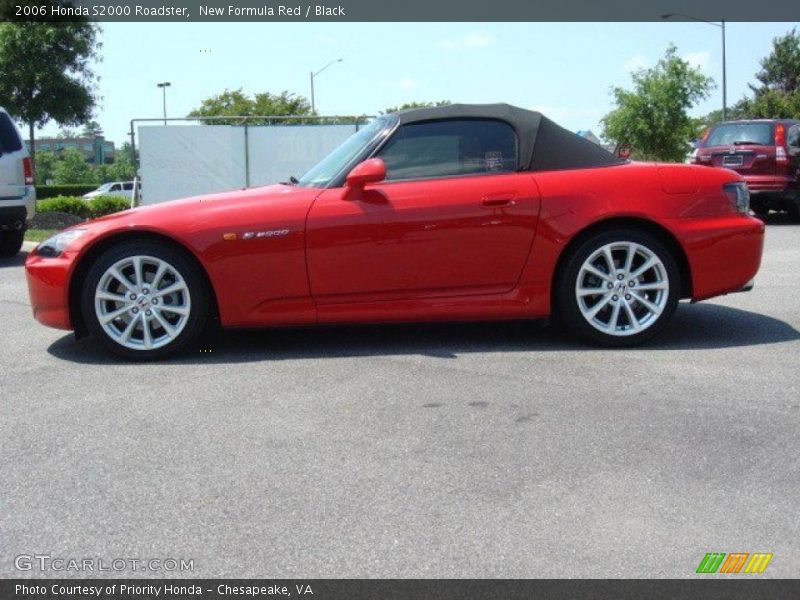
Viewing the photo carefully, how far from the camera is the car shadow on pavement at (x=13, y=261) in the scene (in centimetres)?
1071

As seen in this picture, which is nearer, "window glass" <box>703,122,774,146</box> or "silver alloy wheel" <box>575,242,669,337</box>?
"silver alloy wheel" <box>575,242,669,337</box>

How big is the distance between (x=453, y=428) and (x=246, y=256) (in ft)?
6.23

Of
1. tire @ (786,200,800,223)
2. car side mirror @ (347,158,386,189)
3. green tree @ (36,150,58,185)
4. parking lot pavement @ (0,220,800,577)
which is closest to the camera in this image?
parking lot pavement @ (0,220,800,577)

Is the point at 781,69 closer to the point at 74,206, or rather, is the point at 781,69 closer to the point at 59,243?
the point at 74,206

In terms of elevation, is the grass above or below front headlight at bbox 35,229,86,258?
below

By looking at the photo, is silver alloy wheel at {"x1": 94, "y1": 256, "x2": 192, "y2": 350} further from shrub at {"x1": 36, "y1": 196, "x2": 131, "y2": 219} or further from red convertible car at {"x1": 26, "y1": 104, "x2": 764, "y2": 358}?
shrub at {"x1": 36, "y1": 196, "x2": 131, "y2": 219}

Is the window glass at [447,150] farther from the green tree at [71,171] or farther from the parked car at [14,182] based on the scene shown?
the green tree at [71,171]

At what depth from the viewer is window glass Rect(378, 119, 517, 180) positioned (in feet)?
19.1

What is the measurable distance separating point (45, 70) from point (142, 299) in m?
23.6

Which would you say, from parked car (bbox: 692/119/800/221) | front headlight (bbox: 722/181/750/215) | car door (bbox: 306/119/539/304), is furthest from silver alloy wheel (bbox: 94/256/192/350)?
parked car (bbox: 692/119/800/221)

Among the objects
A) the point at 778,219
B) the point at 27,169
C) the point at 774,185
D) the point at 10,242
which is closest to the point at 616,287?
the point at 27,169

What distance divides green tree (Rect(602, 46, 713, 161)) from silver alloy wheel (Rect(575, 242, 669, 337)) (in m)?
36.6
